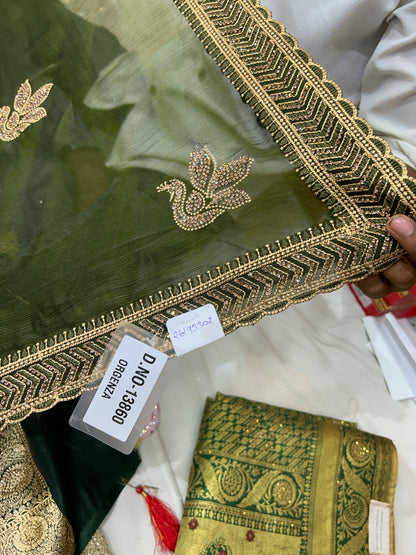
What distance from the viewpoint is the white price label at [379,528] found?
83cm

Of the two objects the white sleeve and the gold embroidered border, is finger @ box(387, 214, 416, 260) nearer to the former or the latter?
the gold embroidered border

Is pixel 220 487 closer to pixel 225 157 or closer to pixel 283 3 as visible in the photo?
pixel 225 157

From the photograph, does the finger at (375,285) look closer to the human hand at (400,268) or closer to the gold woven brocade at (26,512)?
the human hand at (400,268)

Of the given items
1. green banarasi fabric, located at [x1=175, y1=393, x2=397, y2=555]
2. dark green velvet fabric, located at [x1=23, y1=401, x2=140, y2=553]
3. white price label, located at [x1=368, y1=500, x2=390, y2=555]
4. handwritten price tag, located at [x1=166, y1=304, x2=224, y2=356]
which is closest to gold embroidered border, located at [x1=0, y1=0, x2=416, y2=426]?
handwritten price tag, located at [x1=166, y1=304, x2=224, y2=356]

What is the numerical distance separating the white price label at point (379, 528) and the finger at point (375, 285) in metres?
0.46

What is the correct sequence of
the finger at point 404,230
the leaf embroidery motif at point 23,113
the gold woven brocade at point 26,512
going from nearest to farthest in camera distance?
the finger at point 404,230
the leaf embroidery motif at point 23,113
the gold woven brocade at point 26,512

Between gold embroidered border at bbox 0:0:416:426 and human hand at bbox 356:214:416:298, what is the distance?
0.06 feet

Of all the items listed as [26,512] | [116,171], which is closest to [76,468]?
[26,512]

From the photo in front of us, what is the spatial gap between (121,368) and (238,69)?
1.60ft

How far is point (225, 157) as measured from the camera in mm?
605

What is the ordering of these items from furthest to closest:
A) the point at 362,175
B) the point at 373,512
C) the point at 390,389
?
the point at 390,389 < the point at 373,512 < the point at 362,175

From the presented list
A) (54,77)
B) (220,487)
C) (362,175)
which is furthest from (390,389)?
(54,77)

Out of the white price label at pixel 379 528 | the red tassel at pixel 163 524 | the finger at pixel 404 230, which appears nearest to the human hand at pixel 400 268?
the finger at pixel 404 230

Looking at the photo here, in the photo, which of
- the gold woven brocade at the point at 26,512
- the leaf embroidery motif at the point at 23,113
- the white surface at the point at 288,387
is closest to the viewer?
the leaf embroidery motif at the point at 23,113
